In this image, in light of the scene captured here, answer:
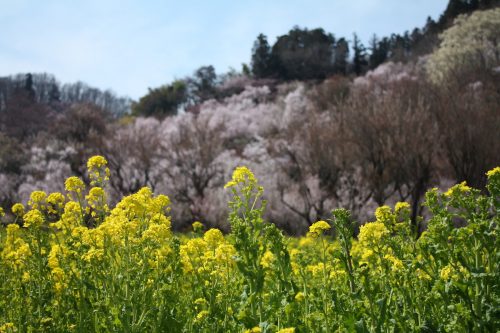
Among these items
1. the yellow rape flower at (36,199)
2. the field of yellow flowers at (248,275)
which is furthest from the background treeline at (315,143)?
the yellow rape flower at (36,199)

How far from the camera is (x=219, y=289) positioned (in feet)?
12.2

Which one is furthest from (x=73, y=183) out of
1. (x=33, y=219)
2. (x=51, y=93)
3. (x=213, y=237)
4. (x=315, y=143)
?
(x=51, y=93)

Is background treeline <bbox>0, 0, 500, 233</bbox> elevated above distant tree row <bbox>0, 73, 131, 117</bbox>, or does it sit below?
below

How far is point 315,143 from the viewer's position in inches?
731

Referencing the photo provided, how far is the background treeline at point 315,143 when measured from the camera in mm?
16828

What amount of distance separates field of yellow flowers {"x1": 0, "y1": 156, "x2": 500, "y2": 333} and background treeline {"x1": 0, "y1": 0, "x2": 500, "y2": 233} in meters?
13.7

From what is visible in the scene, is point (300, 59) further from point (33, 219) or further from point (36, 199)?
point (33, 219)

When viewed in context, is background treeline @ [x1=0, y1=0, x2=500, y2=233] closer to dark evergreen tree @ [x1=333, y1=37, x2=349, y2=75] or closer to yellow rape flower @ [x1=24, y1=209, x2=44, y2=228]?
dark evergreen tree @ [x1=333, y1=37, x2=349, y2=75]

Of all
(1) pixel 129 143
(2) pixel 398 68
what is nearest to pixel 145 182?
(1) pixel 129 143

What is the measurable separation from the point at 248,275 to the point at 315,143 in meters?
16.0

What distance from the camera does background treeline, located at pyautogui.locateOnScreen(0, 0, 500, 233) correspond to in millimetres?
16828

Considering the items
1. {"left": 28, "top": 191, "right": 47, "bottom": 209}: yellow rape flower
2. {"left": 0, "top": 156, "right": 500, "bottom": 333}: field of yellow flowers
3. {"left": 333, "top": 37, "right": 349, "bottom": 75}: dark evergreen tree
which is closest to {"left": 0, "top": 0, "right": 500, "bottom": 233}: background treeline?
{"left": 333, "top": 37, "right": 349, "bottom": 75}: dark evergreen tree

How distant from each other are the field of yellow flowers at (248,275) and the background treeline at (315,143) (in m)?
13.7

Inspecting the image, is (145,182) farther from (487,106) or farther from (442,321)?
(442,321)
